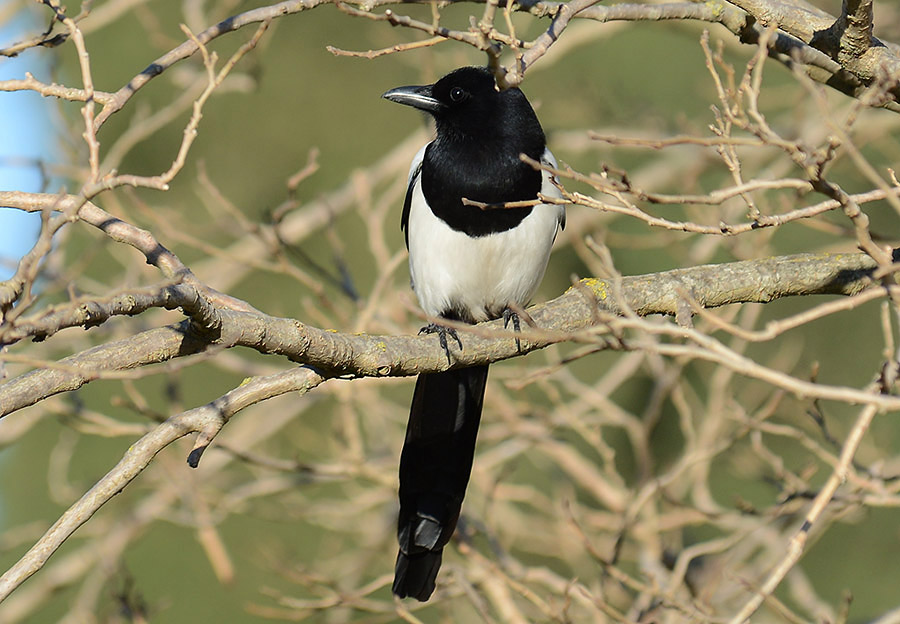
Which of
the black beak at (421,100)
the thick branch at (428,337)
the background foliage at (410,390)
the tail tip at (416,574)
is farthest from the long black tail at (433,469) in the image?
the black beak at (421,100)

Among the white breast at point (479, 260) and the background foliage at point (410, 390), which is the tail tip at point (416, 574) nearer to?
the background foliage at point (410, 390)

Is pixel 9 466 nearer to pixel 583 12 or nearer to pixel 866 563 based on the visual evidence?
pixel 866 563

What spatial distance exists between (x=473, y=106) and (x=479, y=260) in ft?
1.77

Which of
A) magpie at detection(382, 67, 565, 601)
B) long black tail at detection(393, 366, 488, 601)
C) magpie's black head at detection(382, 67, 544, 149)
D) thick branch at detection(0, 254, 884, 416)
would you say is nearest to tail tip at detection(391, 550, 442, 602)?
long black tail at detection(393, 366, 488, 601)

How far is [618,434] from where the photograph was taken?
727 centimetres

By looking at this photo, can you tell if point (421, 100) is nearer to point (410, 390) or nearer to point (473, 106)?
point (473, 106)

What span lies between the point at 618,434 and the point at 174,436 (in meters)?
5.54

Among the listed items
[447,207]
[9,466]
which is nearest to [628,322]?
[447,207]

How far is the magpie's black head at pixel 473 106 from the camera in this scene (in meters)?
3.62

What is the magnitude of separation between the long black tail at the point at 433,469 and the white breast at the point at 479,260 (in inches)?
10.5

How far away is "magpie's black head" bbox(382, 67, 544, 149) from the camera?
3.62m

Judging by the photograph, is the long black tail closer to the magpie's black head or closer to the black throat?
the black throat

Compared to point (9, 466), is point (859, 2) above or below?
above

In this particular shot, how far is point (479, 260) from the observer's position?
3.59m
